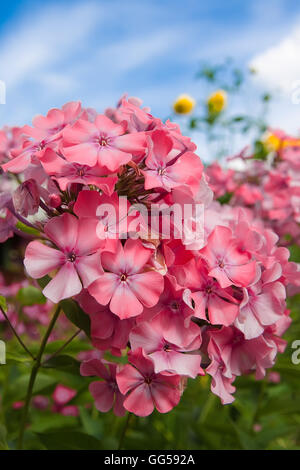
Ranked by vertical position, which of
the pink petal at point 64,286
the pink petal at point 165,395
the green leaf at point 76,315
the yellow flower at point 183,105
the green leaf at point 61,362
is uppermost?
the pink petal at point 64,286

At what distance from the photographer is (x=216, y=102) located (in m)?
2.62

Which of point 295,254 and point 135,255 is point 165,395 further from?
point 295,254

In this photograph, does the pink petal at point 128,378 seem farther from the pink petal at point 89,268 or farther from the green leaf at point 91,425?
the green leaf at point 91,425

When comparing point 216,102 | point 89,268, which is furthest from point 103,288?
point 216,102

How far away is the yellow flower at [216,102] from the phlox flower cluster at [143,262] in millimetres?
2026

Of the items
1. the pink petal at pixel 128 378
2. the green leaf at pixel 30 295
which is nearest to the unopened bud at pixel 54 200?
the pink petal at pixel 128 378

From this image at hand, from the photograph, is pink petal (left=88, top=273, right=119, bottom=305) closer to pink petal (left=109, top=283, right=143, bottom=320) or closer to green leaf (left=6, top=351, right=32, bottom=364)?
pink petal (left=109, top=283, right=143, bottom=320)

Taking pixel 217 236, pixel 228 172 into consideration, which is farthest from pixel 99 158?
pixel 228 172

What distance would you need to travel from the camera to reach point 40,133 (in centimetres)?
65

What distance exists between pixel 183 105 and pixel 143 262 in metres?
2.45

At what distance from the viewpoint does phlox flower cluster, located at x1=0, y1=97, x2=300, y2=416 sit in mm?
543

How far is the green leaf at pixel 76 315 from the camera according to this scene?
652mm

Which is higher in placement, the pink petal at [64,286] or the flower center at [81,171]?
the flower center at [81,171]

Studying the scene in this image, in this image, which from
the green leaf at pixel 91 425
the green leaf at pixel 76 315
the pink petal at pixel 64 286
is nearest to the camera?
the pink petal at pixel 64 286
